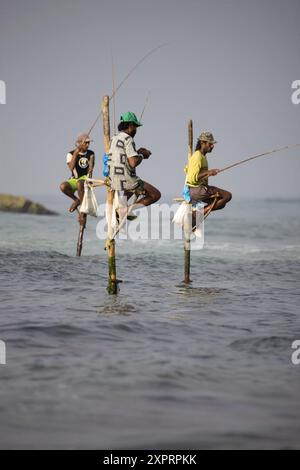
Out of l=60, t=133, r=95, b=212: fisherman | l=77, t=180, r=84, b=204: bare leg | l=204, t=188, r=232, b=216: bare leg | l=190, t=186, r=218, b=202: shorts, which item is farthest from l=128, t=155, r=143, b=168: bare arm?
l=77, t=180, r=84, b=204: bare leg

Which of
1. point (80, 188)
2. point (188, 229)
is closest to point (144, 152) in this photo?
point (188, 229)

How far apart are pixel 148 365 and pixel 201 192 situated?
6864 mm

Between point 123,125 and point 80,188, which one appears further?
point 80,188

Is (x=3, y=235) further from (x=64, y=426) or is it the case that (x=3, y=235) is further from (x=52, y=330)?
(x=64, y=426)

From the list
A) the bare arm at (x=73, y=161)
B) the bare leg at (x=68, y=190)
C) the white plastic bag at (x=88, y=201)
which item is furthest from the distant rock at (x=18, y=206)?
the white plastic bag at (x=88, y=201)

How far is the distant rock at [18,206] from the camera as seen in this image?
57.5 m

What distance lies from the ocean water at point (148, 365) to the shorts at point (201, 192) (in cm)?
Answer: 195

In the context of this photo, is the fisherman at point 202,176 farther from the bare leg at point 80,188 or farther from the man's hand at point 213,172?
the bare leg at point 80,188

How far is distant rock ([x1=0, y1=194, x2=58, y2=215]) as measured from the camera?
5746cm

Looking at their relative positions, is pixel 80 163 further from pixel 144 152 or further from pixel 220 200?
pixel 144 152

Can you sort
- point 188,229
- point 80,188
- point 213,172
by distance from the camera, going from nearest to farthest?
1. point 213,172
2. point 188,229
3. point 80,188

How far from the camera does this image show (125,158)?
12211 mm

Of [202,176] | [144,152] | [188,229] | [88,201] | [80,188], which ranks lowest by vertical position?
[188,229]
